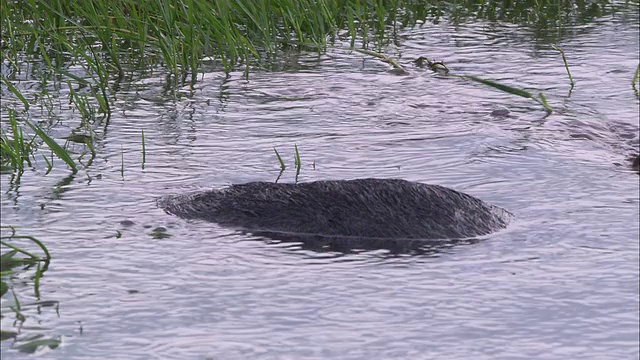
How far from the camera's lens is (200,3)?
7688 mm

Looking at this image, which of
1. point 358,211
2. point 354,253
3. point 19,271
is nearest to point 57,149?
point 19,271

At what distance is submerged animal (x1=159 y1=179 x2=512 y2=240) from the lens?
15.0 feet

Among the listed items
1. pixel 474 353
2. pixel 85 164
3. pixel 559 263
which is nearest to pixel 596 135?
pixel 559 263

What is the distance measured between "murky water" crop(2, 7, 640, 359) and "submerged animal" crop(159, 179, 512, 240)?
12 centimetres

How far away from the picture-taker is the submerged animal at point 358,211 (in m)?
4.57

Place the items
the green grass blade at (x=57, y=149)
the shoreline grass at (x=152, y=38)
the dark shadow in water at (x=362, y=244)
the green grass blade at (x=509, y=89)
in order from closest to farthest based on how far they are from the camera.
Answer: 1. the dark shadow in water at (x=362, y=244)
2. the green grass blade at (x=57, y=149)
3. the green grass blade at (x=509, y=89)
4. the shoreline grass at (x=152, y=38)

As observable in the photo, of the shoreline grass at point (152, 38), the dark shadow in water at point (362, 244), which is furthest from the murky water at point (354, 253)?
the shoreline grass at point (152, 38)

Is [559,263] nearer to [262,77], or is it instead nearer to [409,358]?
[409,358]

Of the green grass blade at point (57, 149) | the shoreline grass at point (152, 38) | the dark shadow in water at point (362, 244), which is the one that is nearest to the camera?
the dark shadow in water at point (362, 244)

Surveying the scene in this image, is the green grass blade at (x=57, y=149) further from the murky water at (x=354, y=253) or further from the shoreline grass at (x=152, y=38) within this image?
the shoreline grass at (x=152, y=38)

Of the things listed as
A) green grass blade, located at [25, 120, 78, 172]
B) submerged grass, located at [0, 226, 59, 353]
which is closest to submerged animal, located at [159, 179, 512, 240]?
submerged grass, located at [0, 226, 59, 353]

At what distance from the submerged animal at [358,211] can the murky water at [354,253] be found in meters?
0.12

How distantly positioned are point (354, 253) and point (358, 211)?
0.27 m

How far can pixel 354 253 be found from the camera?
4.40m
